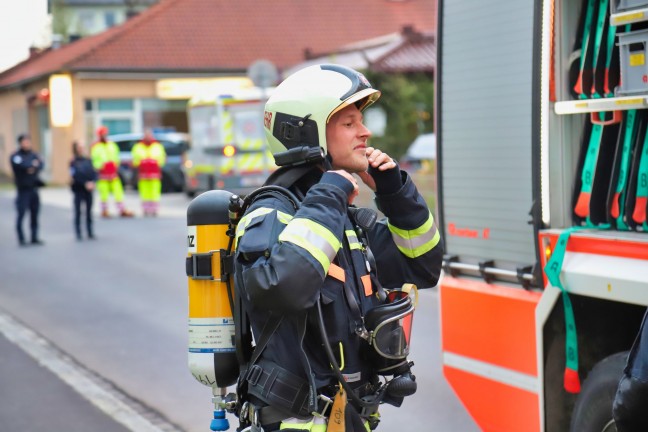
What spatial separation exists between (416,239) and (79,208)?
1542 cm

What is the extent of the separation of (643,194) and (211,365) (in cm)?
176

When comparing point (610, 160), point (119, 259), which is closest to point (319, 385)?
point (610, 160)

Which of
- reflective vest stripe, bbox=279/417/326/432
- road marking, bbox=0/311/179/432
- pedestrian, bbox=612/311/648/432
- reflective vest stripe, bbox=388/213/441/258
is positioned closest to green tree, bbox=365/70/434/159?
road marking, bbox=0/311/179/432

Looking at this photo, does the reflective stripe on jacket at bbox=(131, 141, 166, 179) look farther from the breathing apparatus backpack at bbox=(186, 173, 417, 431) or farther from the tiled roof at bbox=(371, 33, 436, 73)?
the breathing apparatus backpack at bbox=(186, 173, 417, 431)

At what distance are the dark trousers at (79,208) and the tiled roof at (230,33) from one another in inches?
881

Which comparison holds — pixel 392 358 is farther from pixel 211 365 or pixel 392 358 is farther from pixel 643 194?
pixel 643 194

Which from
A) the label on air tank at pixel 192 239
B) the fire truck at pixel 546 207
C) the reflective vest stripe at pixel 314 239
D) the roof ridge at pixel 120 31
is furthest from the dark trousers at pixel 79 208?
the roof ridge at pixel 120 31

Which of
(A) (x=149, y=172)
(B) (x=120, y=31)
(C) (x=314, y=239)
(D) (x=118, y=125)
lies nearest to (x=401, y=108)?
(A) (x=149, y=172)

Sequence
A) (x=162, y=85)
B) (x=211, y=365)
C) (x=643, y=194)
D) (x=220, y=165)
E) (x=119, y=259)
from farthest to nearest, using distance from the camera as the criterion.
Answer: (x=162, y=85), (x=220, y=165), (x=119, y=259), (x=643, y=194), (x=211, y=365)

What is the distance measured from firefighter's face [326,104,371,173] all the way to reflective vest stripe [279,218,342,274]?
0.35 metres

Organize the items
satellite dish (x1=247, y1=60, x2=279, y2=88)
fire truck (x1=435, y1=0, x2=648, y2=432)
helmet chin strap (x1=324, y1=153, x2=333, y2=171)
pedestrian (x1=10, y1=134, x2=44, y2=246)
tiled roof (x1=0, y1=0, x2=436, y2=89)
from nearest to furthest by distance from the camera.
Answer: helmet chin strap (x1=324, y1=153, x2=333, y2=171)
fire truck (x1=435, y1=0, x2=648, y2=432)
pedestrian (x1=10, y1=134, x2=44, y2=246)
satellite dish (x1=247, y1=60, x2=279, y2=88)
tiled roof (x1=0, y1=0, x2=436, y2=89)

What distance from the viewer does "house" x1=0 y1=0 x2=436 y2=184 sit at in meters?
40.9

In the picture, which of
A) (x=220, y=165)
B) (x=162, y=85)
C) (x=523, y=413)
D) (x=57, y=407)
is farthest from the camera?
(x=162, y=85)

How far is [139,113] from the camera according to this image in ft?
136
